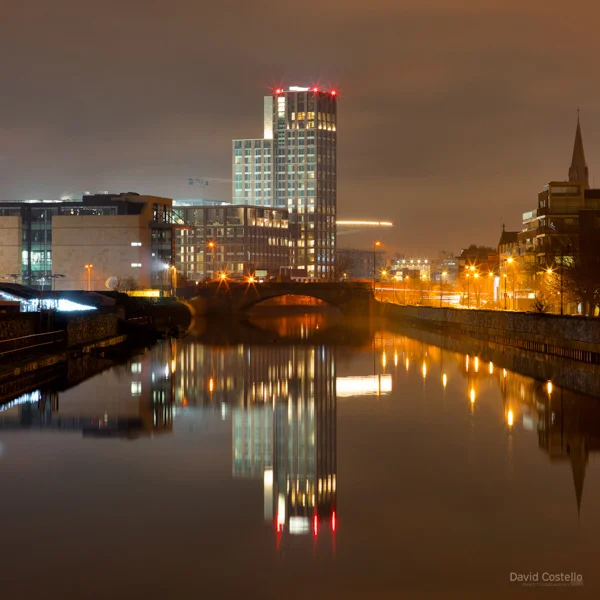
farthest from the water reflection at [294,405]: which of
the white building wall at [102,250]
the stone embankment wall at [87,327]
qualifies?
the white building wall at [102,250]

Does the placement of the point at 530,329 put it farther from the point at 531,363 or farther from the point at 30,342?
the point at 30,342

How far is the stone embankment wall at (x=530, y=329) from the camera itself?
5647cm

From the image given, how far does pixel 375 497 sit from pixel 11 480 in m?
9.02

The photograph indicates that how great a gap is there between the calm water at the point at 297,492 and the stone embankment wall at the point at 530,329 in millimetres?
12736

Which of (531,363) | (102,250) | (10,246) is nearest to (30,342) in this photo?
(531,363)

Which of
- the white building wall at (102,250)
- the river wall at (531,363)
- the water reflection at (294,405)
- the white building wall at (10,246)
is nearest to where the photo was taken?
the water reflection at (294,405)

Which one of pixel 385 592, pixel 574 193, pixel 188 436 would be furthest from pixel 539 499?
pixel 574 193

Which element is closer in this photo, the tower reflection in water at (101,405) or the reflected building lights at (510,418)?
the tower reflection in water at (101,405)

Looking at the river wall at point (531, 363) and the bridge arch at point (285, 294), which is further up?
the bridge arch at point (285, 294)

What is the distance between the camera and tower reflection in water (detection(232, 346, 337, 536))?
70.3 ft

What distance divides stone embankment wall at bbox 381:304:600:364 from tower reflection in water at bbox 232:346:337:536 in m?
14.9

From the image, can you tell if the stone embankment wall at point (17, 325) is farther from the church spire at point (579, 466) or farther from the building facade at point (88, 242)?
the building facade at point (88, 242)

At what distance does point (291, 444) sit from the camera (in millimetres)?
29875

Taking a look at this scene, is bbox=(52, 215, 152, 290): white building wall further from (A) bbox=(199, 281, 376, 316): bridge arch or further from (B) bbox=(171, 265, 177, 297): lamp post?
(A) bbox=(199, 281, 376, 316): bridge arch
